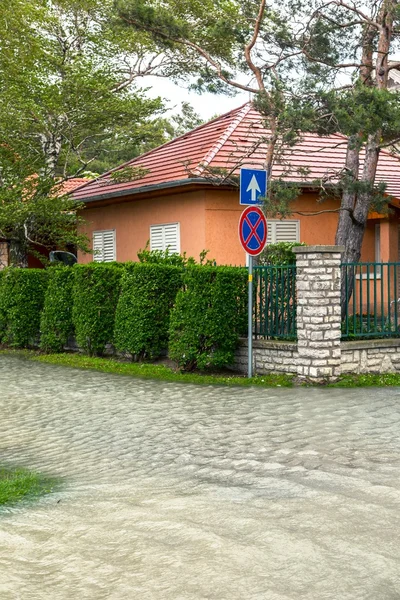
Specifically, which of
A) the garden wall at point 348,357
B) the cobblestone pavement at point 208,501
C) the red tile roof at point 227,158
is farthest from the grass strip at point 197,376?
the red tile roof at point 227,158

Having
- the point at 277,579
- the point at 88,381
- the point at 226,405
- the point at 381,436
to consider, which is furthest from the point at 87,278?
the point at 277,579

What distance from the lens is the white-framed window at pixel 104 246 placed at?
82.9ft

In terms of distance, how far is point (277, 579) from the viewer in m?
5.12

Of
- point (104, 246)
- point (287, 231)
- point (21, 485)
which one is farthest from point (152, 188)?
point (21, 485)

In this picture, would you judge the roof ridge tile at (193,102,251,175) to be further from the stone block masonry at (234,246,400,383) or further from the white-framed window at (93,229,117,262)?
the stone block masonry at (234,246,400,383)

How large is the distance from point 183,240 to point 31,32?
22.9 ft

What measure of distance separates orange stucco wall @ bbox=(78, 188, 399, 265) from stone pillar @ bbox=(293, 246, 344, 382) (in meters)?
6.66

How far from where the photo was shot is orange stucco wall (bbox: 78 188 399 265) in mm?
20984

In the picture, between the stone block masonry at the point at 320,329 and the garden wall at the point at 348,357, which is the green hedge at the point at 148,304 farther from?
the stone block masonry at the point at 320,329

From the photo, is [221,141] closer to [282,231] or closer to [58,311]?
[282,231]

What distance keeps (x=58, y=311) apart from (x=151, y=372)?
4.42 meters

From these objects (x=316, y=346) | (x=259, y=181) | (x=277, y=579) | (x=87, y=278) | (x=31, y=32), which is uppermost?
(x=31, y=32)

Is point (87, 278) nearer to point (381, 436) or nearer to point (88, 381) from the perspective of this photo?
point (88, 381)

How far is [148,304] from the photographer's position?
16594 mm
